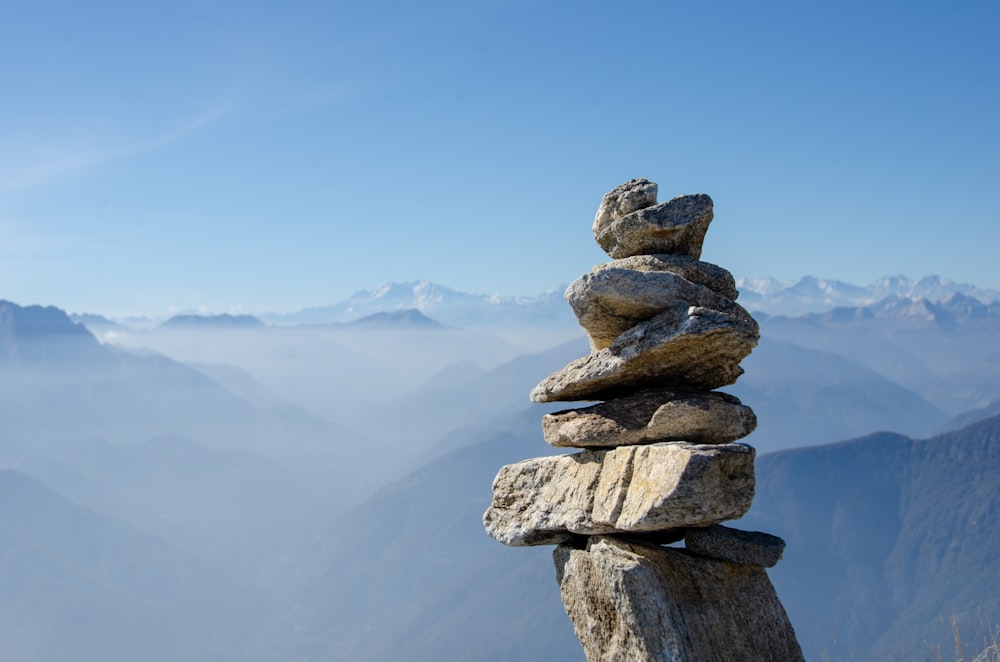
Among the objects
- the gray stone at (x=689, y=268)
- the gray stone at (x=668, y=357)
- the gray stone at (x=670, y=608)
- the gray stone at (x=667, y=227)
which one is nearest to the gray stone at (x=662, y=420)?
the gray stone at (x=668, y=357)

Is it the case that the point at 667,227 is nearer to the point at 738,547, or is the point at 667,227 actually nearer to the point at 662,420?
the point at 662,420

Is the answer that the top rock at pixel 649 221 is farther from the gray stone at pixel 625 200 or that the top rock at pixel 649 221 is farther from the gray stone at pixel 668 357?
the gray stone at pixel 668 357

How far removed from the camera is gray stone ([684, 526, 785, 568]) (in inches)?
573

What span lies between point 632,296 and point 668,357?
1.38 m

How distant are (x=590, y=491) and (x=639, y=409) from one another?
1.90 metres

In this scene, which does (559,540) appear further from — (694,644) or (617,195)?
(617,195)

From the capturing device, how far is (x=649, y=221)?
16.8 meters

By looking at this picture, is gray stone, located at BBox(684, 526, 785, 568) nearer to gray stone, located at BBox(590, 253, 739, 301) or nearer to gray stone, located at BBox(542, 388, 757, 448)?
gray stone, located at BBox(542, 388, 757, 448)

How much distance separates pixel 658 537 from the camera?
611 inches

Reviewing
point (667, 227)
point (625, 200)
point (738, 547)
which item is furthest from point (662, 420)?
point (625, 200)

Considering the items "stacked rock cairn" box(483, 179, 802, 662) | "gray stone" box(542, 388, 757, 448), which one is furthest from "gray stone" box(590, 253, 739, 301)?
"gray stone" box(542, 388, 757, 448)

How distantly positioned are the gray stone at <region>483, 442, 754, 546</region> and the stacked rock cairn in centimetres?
3

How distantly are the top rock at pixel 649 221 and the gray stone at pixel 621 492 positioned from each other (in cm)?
475

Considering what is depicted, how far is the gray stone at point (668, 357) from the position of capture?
584 inches
